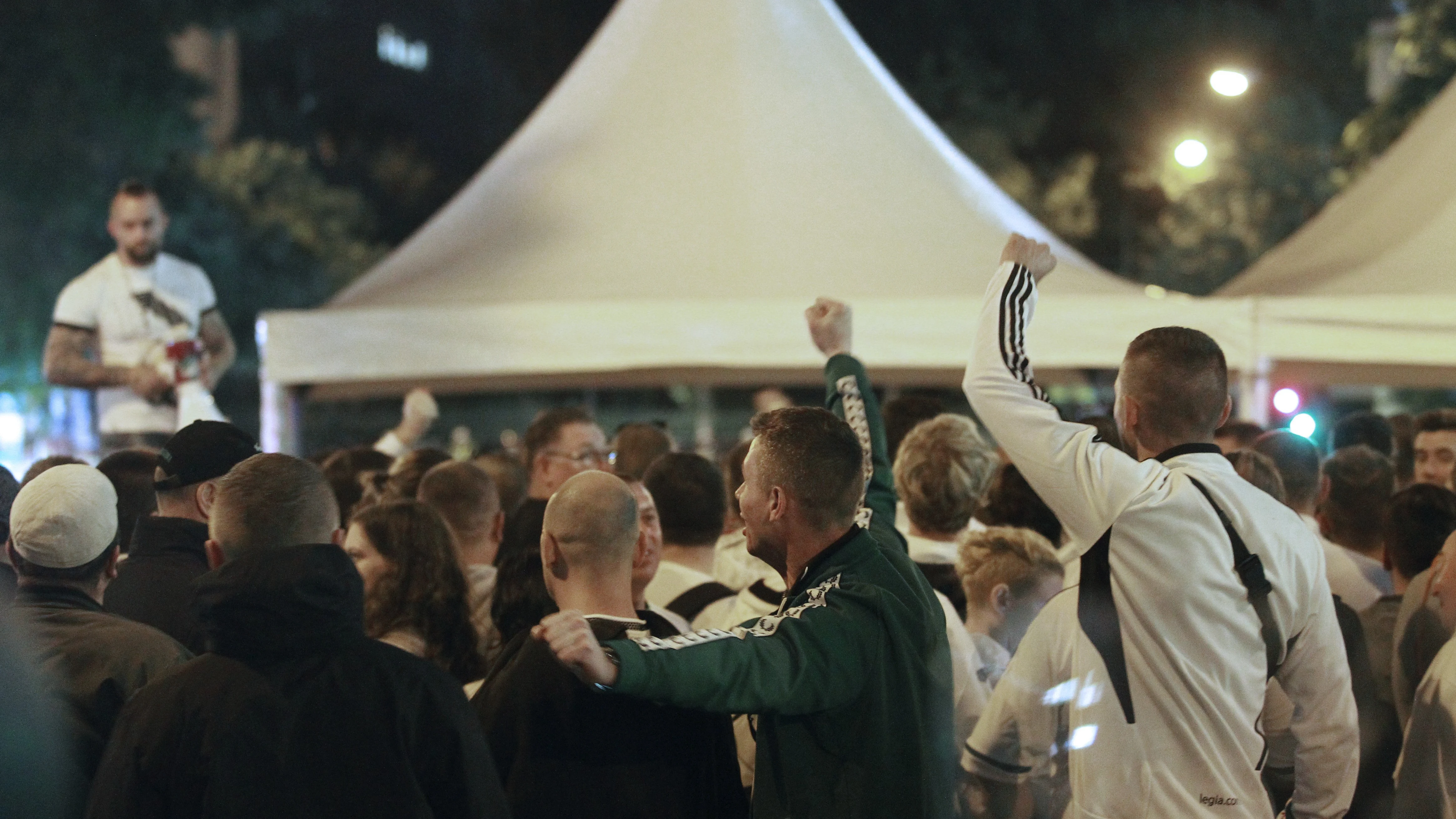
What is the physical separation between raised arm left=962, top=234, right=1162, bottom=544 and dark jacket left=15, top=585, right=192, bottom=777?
5.15ft

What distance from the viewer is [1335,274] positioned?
6918 mm

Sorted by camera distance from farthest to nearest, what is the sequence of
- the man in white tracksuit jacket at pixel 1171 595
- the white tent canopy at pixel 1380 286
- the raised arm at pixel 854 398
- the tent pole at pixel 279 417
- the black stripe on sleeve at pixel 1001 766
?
1. the tent pole at pixel 279 417
2. the white tent canopy at pixel 1380 286
3. the raised arm at pixel 854 398
4. the black stripe on sleeve at pixel 1001 766
5. the man in white tracksuit jacket at pixel 1171 595

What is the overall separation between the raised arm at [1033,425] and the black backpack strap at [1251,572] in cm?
14

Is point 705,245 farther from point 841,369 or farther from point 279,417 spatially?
point 841,369

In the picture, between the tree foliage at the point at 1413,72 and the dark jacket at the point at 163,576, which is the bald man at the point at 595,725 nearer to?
the dark jacket at the point at 163,576

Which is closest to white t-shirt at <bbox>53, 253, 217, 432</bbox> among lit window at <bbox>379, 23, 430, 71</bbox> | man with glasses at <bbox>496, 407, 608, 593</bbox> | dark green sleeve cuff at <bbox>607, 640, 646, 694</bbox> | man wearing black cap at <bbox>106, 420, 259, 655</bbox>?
man with glasses at <bbox>496, 407, 608, 593</bbox>

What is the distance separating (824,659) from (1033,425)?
0.65 meters

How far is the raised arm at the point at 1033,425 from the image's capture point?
9.31 ft

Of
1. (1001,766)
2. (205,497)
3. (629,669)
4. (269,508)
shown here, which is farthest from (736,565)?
(629,669)

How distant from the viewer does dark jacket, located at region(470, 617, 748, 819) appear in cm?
276

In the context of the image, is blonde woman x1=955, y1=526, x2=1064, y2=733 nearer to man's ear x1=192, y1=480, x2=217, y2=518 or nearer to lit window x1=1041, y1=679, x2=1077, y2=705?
lit window x1=1041, y1=679, x2=1077, y2=705

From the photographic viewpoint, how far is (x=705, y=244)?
7.24m

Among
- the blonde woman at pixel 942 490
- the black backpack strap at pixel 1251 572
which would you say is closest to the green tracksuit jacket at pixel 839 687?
the black backpack strap at pixel 1251 572

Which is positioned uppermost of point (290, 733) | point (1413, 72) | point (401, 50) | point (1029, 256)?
point (401, 50)
